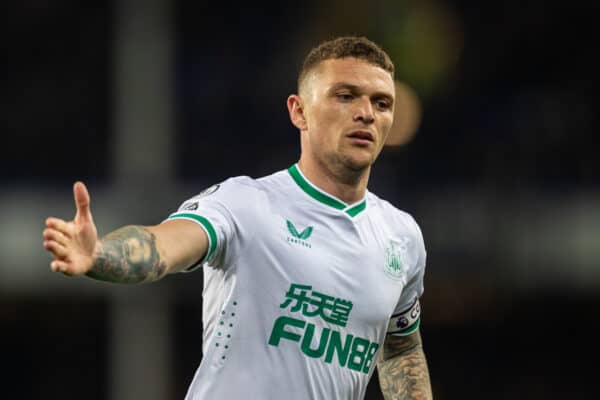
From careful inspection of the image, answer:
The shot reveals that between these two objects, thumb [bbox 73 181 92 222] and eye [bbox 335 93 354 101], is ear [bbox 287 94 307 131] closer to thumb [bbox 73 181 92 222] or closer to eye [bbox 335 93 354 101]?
eye [bbox 335 93 354 101]

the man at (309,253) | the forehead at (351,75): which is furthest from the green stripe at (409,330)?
the forehead at (351,75)

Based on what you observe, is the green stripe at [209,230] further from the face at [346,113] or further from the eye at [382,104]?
the eye at [382,104]

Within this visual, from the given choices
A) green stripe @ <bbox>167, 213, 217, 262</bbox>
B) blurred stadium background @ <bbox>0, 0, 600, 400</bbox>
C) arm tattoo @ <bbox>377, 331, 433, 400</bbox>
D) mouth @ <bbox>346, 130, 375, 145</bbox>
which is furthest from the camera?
blurred stadium background @ <bbox>0, 0, 600, 400</bbox>

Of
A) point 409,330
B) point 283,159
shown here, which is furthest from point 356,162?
point 283,159

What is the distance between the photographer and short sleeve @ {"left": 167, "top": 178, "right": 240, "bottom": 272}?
409 centimetres

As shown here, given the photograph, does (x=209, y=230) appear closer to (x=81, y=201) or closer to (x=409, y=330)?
(x=81, y=201)

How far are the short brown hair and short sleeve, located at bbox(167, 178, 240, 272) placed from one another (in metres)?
0.81

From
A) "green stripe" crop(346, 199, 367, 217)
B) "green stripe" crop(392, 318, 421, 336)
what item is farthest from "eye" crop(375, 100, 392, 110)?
"green stripe" crop(392, 318, 421, 336)

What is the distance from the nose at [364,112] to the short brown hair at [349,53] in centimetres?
22

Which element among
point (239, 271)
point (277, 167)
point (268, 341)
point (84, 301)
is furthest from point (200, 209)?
point (84, 301)

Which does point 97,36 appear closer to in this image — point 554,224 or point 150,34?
point 150,34

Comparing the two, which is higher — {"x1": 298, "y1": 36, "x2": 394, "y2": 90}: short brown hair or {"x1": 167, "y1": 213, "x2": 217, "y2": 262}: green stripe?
{"x1": 298, "y1": 36, "x2": 394, "y2": 90}: short brown hair

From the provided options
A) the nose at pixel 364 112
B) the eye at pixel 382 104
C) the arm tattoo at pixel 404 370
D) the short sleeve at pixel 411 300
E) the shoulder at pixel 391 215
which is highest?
the eye at pixel 382 104

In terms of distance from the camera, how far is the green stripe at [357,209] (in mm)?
4703
